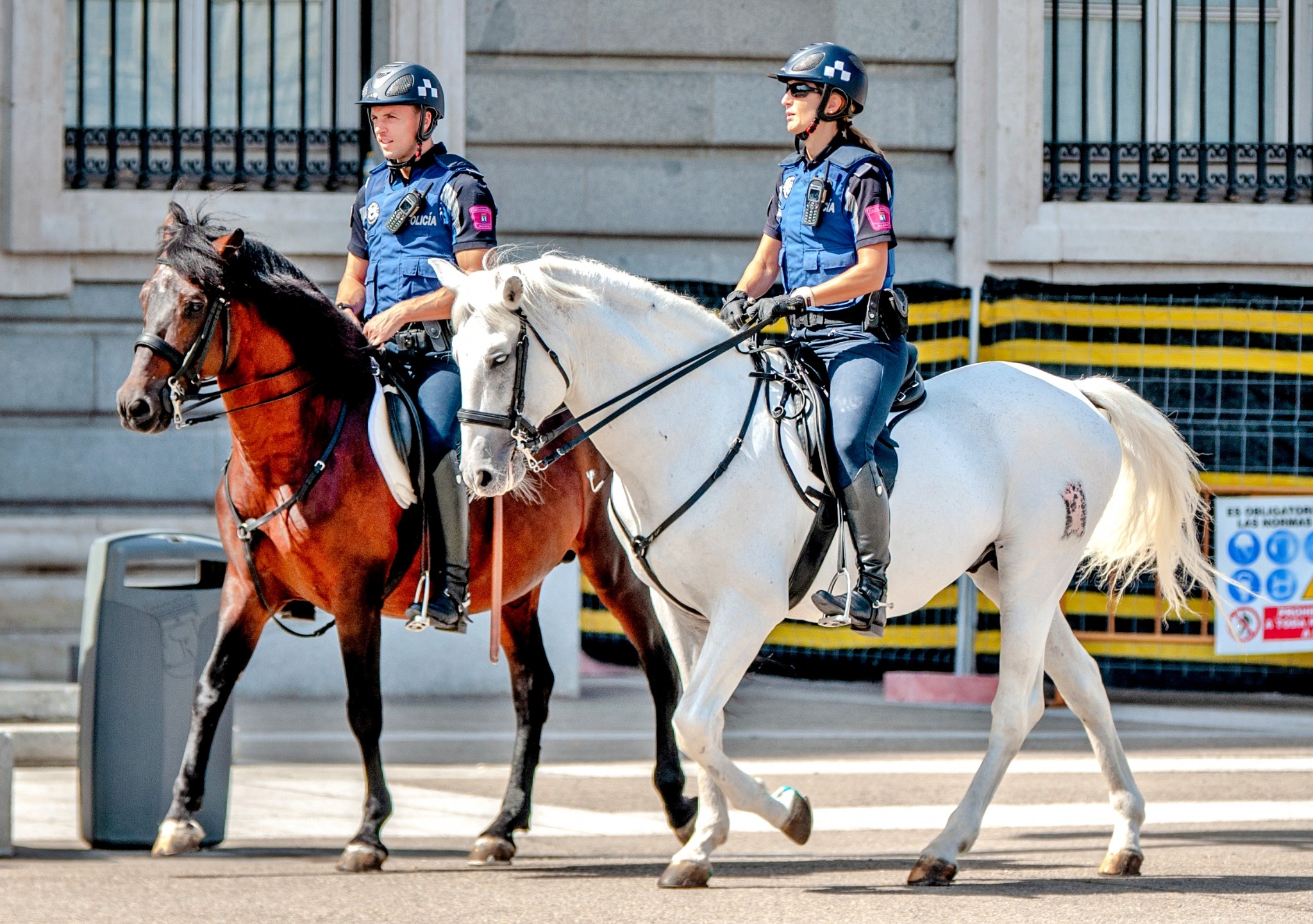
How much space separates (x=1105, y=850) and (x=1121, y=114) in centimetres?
786

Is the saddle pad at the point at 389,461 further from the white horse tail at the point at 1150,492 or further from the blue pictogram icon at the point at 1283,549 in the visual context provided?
the blue pictogram icon at the point at 1283,549

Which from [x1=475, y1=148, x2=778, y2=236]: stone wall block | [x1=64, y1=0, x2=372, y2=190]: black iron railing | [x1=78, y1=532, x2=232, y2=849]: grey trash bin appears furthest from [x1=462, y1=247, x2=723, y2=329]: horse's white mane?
[x1=64, y1=0, x2=372, y2=190]: black iron railing

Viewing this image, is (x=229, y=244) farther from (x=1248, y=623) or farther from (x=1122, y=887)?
(x=1248, y=623)

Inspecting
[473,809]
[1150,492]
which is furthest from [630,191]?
[1150,492]

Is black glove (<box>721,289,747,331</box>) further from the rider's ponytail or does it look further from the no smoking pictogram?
the no smoking pictogram

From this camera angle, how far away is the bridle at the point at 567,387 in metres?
5.97

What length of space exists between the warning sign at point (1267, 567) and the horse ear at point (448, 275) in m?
7.30

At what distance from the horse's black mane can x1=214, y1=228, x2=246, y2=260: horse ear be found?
0.5 inches

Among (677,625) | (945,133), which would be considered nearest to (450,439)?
(677,625)

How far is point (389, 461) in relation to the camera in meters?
7.11

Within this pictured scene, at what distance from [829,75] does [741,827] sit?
3.49 m

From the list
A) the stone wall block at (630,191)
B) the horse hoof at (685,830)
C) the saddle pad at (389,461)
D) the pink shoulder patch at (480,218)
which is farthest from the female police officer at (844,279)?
the stone wall block at (630,191)

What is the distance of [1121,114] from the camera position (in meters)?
14.1

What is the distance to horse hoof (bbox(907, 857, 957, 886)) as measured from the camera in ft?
21.7
